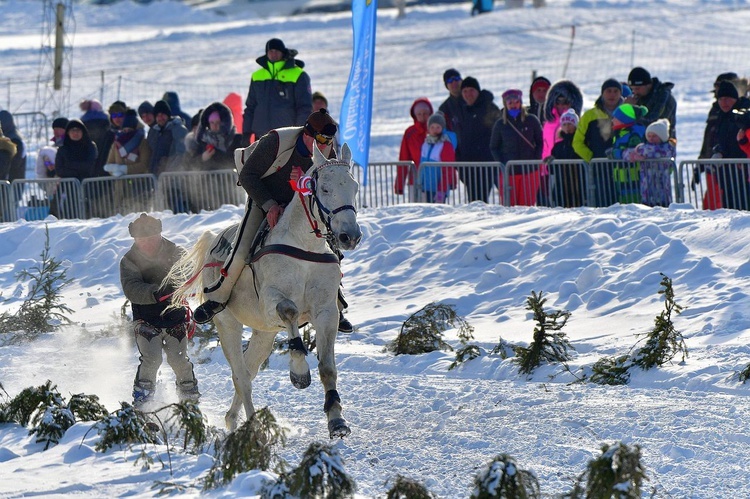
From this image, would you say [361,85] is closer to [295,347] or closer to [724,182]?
[724,182]

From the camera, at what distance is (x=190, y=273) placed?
987cm

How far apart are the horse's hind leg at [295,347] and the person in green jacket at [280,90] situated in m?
7.78

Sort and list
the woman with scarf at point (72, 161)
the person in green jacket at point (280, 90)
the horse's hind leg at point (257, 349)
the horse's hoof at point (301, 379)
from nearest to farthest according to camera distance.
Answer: the horse's hoof at point (301, 379) → the horse's hind leg at point (257, 349) → the person in green jacket at point (280, 90) → the woman with scarf at point (72, 161)

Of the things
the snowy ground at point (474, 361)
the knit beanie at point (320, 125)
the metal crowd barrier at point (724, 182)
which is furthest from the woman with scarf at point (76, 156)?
the knit beanie at point (320, 125)

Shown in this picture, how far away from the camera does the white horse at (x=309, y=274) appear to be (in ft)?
27.0

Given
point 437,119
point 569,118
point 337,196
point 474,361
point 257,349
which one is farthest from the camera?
point 437,119

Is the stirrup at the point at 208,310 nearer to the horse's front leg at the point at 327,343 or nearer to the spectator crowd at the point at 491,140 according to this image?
the horse's front leg at the point at 327,343

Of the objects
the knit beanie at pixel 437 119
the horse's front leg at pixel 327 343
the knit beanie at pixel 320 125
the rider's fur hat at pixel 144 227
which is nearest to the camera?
the horse's front leg at pixel 327 343

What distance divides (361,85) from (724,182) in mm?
4173

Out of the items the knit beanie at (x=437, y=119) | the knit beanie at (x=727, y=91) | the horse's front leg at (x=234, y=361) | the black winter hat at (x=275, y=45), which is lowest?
the horse's front leg at (x=234, y=361)

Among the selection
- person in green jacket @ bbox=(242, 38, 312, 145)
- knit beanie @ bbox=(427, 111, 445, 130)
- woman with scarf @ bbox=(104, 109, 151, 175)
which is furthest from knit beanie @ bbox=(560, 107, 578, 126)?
woman with scarf @ bbox=(104, 109, 151, 175)

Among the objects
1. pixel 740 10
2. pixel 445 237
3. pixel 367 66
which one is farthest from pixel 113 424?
pixel 740 10

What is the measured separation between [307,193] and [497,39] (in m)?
27.1

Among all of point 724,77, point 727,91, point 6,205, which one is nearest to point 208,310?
point 727,91
